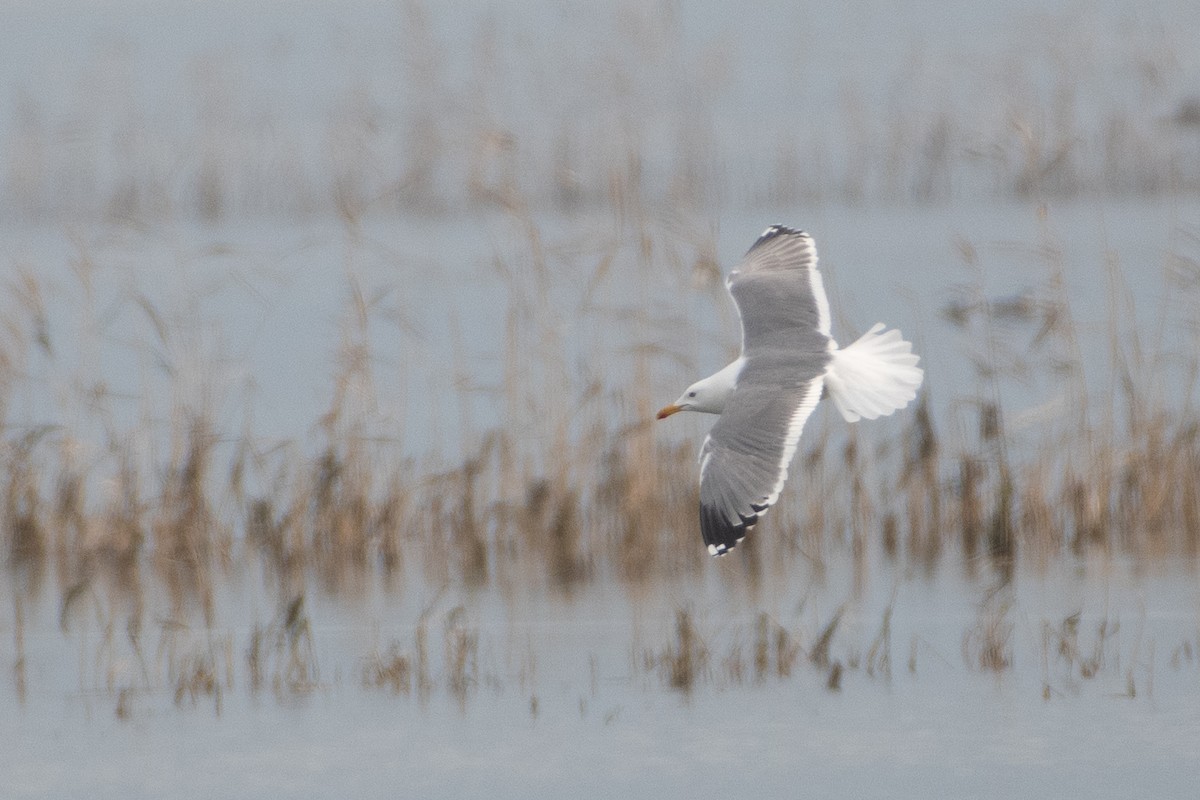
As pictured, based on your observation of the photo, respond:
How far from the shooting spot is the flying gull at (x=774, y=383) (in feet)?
18.5

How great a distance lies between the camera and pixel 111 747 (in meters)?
5.63

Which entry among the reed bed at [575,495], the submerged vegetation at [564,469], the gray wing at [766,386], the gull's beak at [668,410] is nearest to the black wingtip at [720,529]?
the gray wing at [766,386]

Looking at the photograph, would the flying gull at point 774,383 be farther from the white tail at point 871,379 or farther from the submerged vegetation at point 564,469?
the submerged vegetation at point 564,469

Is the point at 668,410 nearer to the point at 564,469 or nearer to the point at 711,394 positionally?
the point at 711,394

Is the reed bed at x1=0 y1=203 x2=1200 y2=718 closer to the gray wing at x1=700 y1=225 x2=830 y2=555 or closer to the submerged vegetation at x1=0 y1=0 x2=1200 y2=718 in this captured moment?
the submerged vegetation at x1=0 y1=0 x2=1200 y2=718

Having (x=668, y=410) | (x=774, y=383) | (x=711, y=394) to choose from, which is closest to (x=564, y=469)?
(x=668, y=410)

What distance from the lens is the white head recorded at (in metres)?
6.37

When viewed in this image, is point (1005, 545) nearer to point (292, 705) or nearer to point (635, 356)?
point (635, 356)

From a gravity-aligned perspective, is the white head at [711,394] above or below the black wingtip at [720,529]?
above

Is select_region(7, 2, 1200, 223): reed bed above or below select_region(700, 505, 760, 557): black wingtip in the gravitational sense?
above

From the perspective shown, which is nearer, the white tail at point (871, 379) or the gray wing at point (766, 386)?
the gray wing at point (766, 386)

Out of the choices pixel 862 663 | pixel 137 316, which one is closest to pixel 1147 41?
pixel 862 663

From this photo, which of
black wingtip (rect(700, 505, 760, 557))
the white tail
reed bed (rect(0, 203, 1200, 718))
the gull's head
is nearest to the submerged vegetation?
reed bed (rect(0, 203, 1200, 718))

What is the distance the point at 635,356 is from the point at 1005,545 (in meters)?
1.64
